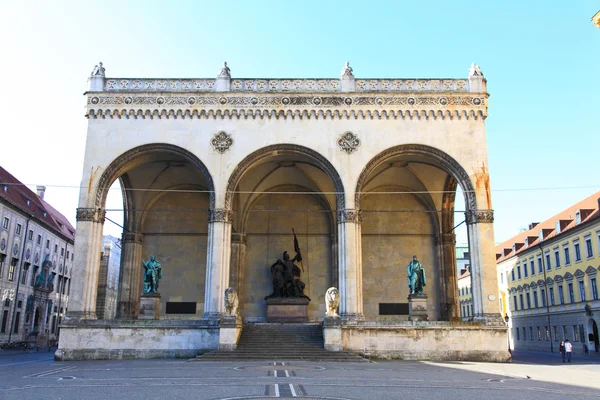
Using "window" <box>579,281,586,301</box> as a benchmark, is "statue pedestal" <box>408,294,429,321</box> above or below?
below

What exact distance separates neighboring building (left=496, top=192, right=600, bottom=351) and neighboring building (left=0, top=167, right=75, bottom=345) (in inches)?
1503

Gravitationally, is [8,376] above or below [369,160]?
below

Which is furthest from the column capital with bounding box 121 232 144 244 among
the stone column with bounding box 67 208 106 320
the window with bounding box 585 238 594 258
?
the window with bounding box 585 238 594 258

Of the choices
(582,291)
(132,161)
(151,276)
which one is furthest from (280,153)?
(582,291)

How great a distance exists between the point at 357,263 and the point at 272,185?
30.3 ft

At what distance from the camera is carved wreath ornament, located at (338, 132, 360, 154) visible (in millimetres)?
25120

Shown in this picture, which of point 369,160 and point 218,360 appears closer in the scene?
point 218,360

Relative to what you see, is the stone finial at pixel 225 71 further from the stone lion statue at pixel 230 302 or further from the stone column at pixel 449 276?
the stone column at pixel 449 276

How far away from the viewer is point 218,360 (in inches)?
795

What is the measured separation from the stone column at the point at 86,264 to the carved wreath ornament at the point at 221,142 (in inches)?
244

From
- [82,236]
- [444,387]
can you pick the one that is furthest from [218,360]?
[444,387]

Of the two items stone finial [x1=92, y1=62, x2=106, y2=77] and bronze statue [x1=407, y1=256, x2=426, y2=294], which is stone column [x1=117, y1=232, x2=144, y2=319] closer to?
stone finial [x1=92, y1=62, x2=106, y2=77]

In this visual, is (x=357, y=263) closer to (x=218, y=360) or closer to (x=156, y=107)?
(x=218, y=360)

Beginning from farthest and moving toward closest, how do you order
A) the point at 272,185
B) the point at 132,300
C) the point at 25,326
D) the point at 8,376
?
1. the point at 25,326
2. the point at 272,185
3. the point at 132,300
4. the point at 8,376
